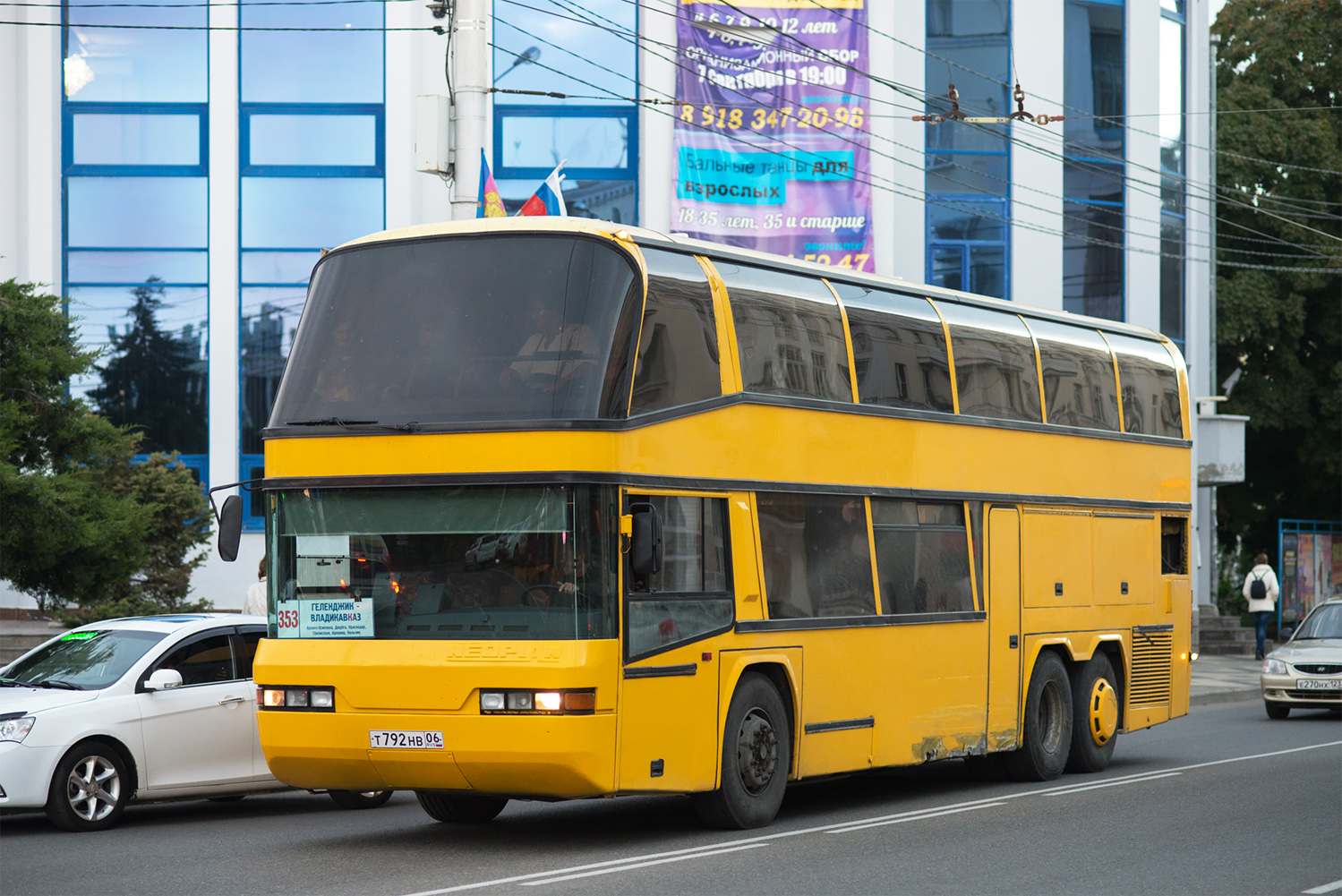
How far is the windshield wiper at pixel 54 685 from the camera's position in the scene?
1169cm

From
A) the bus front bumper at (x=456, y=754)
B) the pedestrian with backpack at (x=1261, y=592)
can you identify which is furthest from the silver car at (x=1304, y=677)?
the bus front bumper at (x=456, y=754)

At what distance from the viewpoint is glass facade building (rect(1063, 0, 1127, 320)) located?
32156 mm

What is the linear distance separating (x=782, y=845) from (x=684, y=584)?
1674mm

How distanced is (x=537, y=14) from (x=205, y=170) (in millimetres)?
6293

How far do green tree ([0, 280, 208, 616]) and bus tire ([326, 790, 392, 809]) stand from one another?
4.54 meters

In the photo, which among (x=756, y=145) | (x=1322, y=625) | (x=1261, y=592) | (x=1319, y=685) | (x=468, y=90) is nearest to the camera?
(x=468, y=90)

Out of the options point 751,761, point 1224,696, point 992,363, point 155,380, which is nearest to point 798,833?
point 751,761

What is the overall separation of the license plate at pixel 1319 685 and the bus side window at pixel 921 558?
902cm

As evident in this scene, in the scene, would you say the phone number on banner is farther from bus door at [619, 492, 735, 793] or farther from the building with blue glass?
bus door at [619, 492, 735, 793]

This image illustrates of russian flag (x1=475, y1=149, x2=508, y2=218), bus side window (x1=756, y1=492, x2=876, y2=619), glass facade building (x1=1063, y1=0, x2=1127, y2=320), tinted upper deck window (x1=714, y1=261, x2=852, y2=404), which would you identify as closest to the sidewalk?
glass facade building (x1=1063, y1=0, x2=1127, y2=320)

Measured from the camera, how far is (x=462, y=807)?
1144 cm

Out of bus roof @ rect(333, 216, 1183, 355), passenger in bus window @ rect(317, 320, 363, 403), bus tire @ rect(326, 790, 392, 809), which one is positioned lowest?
bus tire @ rect(326, 790, 392, 809)

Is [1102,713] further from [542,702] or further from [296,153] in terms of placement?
[296,153]

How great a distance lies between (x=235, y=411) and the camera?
28.7m
